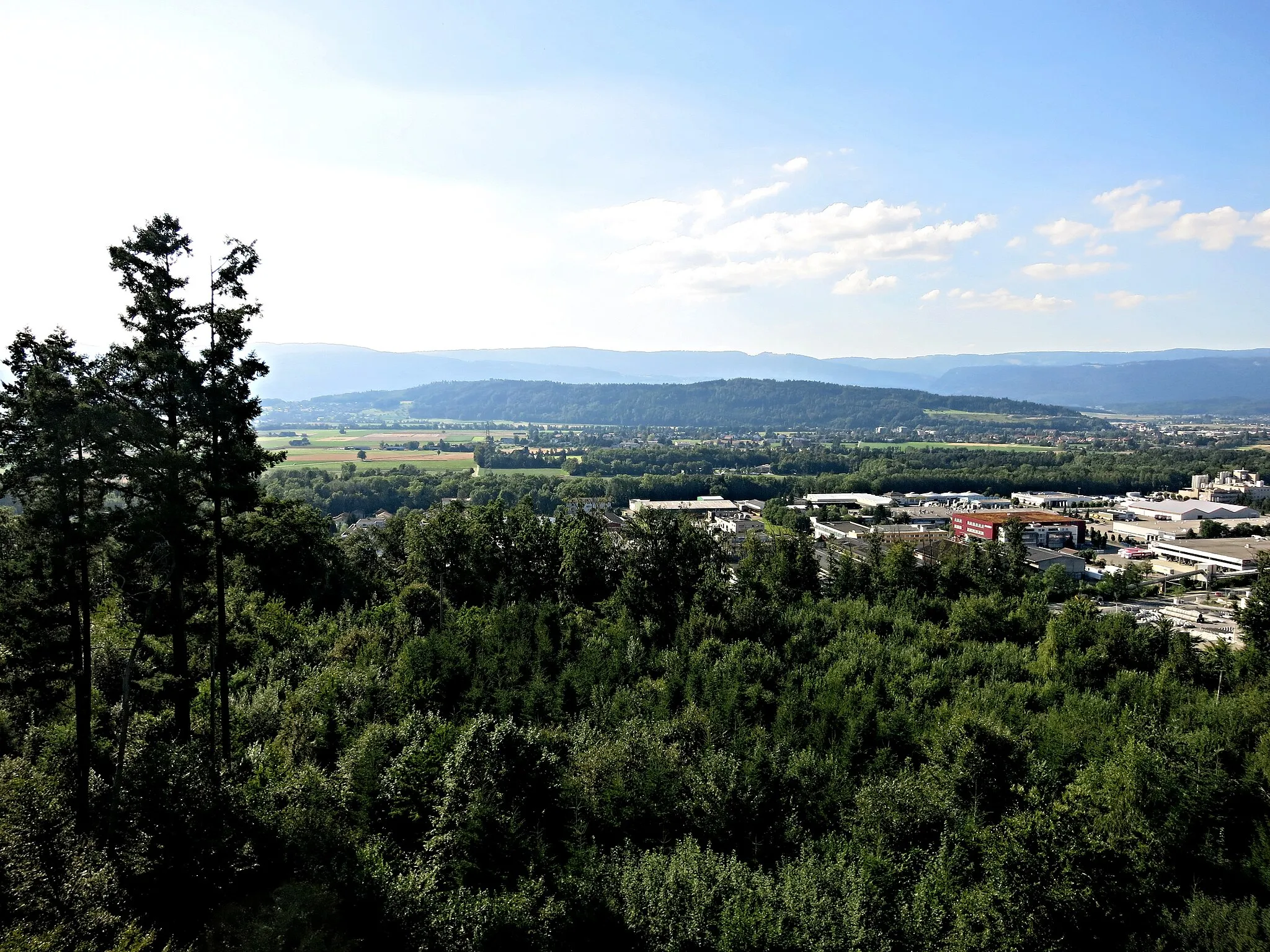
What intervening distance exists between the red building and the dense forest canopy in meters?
36.9

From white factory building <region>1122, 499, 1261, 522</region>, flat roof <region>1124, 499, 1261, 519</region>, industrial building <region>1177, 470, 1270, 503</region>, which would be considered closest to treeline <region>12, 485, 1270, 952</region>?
white factory building <region>1122, 499, 1261, 522</region>

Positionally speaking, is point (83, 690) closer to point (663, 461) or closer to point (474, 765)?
point (474, 765)

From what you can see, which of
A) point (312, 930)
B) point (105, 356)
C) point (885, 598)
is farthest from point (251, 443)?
point (885, 598)

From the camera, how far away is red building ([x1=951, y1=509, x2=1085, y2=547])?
58.9 meters

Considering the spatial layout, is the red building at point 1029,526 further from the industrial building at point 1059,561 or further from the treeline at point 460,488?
the treeline at point 460,488

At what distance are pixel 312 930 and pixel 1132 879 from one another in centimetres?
1321

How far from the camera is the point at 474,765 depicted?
13.1 meters

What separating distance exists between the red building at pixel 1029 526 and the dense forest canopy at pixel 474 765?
3688cm

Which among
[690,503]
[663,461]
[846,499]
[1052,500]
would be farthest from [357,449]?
[1052,500]

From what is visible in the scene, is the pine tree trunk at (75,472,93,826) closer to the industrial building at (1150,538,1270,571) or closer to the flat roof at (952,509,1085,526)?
the flat roof at (952,509,1085,526)

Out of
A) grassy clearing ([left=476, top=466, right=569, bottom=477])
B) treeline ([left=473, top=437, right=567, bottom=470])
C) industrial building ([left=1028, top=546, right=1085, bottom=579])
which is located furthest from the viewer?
treeline ([left=473, top=437, right=567, bottom=470])

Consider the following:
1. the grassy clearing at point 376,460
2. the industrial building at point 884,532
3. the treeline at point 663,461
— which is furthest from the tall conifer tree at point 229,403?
the treeline at point 663,461

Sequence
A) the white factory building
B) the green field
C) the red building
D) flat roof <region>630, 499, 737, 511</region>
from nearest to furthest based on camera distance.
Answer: the red building < the white factory building < flat roof <region>630, 499, 737, 511</region> < the green field

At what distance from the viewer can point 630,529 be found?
97.3 ft
